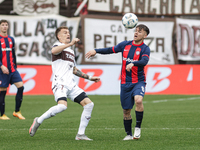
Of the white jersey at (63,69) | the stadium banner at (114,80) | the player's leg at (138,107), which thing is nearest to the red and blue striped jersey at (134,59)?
the player's leg at (138,107)

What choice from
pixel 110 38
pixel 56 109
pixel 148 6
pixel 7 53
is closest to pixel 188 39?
pixel 148 6

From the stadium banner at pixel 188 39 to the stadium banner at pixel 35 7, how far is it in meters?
5.84

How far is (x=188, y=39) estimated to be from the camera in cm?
1936

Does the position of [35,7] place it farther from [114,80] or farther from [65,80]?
[65,80]

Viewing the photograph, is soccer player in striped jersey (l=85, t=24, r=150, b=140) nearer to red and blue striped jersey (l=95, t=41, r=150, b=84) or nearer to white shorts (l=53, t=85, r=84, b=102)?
red and blue striped jersey (l=95, t=41, r=150, b=84)

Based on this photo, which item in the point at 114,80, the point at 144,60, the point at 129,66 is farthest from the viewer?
the point at 114,80

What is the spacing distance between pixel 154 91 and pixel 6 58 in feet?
27.6

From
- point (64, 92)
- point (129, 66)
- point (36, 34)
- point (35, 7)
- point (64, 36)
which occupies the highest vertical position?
point (64, 36)

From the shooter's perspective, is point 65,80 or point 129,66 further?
point 65,80

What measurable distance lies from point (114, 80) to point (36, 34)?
179 inches

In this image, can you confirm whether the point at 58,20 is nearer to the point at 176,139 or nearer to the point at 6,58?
the point at 6,58

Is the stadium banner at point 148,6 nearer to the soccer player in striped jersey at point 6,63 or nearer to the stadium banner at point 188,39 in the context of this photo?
the stadium banner at point 188,39

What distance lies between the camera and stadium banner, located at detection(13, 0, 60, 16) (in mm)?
20000

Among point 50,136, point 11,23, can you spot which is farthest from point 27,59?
point 50,136
